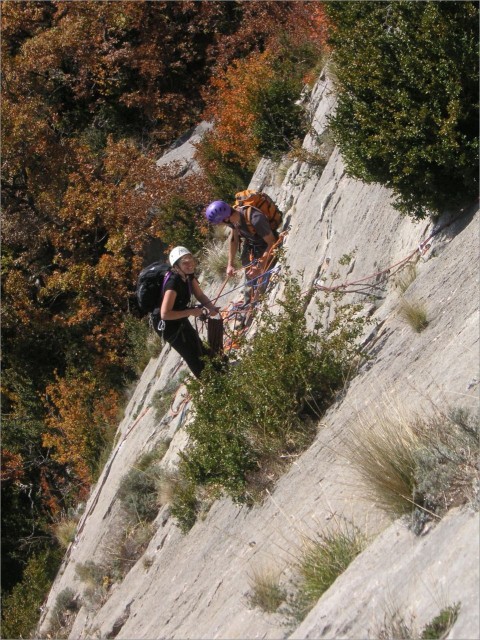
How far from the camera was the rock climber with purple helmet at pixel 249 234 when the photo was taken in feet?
33.9

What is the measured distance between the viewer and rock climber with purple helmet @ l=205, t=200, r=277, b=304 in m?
10.3

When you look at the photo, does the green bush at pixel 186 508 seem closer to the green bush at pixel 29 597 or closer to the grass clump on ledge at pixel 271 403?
the grass clump on ledge at pixel 271 403

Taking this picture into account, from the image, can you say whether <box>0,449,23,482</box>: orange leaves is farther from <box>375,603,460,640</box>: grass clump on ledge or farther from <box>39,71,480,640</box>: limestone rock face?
<box>375,603,460,640</box>: grass clump on ledge

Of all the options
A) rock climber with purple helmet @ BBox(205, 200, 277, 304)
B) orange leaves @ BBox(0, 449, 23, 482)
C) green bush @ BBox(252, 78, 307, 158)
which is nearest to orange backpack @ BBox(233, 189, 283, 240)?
rock climber with purple helmet @ BBox(205, 200, 277, 304)

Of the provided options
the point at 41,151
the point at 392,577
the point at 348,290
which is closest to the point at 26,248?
the point at 41,151

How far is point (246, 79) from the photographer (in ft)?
51.1

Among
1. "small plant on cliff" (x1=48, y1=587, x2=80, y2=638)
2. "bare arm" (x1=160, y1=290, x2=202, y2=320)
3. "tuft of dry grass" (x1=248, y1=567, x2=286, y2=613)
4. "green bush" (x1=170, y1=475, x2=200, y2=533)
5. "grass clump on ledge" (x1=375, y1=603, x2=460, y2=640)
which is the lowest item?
"small plant on cliff" (x1=48, y1=587, x2=80, y2=638)

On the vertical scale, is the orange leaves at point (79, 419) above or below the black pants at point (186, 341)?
below

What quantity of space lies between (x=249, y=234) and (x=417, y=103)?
3838 millimetres

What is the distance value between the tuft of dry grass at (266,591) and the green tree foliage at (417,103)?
3.59m

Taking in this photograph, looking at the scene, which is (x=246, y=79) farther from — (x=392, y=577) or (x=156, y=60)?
(x=392, y=577)

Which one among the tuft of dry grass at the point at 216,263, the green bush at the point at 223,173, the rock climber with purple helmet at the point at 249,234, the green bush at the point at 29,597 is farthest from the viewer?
the green bush at the point at 223,173

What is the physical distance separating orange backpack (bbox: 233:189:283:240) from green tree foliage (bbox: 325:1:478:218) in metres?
2.62

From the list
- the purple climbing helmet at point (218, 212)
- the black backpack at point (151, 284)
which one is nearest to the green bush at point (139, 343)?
the purple climbing helmet at point (218, 212)
